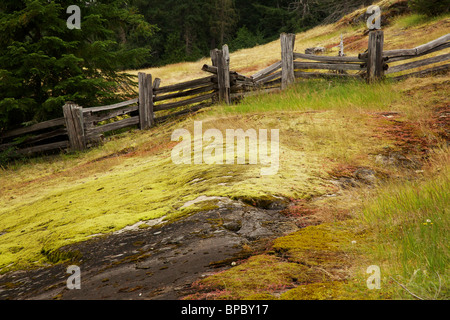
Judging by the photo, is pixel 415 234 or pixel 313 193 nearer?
pixel 415 234

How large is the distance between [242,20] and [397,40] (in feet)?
130

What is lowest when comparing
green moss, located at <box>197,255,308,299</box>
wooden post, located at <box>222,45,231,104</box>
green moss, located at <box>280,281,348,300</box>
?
green moss, located at <box>197,255,308,299</box>

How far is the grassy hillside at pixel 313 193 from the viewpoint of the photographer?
2402mm

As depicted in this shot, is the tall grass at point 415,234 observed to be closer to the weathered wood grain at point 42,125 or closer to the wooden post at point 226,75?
the wooden post at point 226,75

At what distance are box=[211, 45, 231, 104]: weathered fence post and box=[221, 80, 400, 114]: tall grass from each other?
0.78m

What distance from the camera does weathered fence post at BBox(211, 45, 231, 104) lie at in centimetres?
1170

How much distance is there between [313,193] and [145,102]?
347 inches

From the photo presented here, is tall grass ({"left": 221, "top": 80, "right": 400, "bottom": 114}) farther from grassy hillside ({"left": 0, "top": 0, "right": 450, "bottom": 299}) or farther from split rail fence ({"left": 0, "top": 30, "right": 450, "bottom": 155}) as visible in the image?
split rail fence ({"left": 0, "top": 30, "right": 450, "bottom": 155})

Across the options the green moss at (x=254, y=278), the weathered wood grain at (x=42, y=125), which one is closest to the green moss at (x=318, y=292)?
the green moss at (x=254, y=278)

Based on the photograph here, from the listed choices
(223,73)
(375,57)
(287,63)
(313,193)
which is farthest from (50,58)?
(313,193)

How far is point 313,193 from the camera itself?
4320 mm

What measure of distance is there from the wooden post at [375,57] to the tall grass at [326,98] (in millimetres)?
418

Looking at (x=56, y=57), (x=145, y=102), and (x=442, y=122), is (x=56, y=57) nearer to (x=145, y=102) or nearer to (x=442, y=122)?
(x=145, y=102)

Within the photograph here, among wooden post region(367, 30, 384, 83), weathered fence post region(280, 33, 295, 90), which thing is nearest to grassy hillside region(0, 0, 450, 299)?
wooden post region(367, 30, 384, 83)
